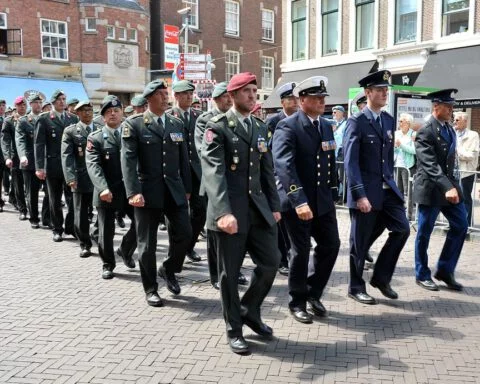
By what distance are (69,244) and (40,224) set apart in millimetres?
2052

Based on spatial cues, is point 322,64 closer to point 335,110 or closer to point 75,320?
point 335,110

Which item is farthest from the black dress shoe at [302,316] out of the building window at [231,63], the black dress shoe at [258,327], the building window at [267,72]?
the building window at [267,72]

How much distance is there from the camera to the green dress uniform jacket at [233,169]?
4.01 metres

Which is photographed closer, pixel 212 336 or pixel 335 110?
pixel 212 336

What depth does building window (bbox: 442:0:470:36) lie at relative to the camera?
18.2 meters

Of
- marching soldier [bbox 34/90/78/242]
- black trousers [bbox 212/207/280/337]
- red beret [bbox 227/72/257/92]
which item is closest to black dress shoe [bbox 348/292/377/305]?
black trousers [bbox 212/207/280/337]

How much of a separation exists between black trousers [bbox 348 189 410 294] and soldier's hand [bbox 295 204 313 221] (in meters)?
0.91


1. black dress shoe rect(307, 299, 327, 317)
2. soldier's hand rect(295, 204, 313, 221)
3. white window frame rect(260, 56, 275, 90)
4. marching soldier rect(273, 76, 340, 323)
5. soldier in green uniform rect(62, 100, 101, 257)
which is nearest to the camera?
soldier's hand rect(295, 204, 313, 221)

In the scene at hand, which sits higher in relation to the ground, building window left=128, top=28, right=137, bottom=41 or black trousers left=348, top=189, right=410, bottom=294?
building window left=128, top=28, right=137, bottom=41

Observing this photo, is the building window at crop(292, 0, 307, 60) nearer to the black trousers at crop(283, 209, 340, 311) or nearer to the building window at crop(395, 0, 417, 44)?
the building window at crop(395, 0, 417, 44)

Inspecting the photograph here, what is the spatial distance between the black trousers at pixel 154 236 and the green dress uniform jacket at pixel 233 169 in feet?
4.36

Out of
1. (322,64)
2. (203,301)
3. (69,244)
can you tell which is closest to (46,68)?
(322,64)

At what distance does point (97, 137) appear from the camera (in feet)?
21.1

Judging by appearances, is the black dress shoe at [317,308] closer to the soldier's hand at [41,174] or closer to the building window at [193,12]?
the soldier's hand at [41,174]
